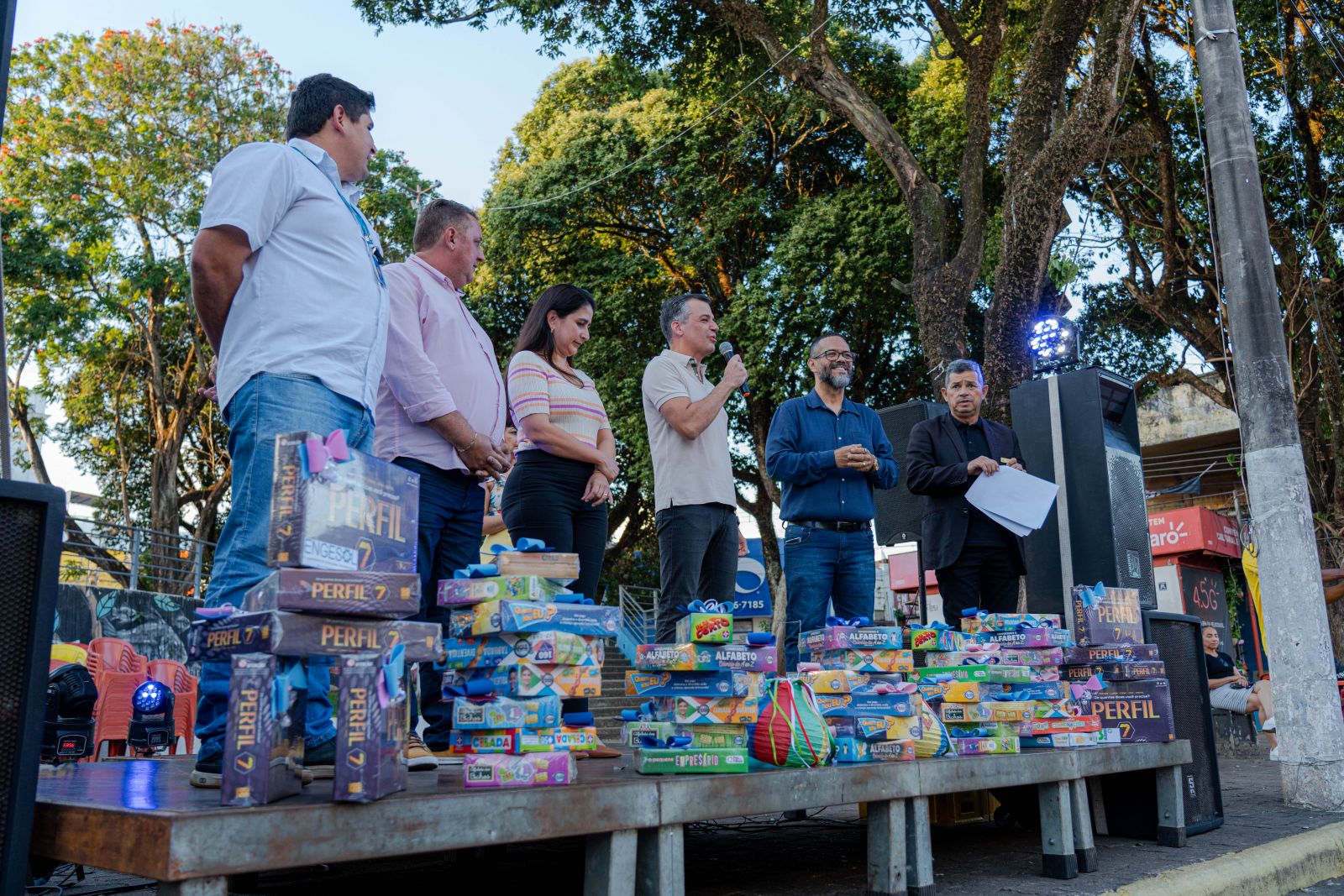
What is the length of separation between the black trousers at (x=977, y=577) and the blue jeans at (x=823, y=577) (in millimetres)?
625

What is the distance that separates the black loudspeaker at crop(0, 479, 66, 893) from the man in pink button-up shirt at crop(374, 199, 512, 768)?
113 centimetres

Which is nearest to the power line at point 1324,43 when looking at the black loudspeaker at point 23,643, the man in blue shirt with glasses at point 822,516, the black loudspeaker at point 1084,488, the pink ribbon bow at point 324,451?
the black loudspeaker at point 1084,488

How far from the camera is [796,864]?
3557 millimetres

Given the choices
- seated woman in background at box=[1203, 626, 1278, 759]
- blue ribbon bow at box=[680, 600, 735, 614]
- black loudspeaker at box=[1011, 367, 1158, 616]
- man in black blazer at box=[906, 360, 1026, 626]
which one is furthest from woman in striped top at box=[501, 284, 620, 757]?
seated woman in background at box=[1203, 626, 1278, 759]

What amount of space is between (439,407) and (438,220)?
808 mm

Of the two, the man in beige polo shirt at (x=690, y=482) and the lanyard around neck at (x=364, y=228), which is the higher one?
the lanyard around neck at (x=364, y=228)

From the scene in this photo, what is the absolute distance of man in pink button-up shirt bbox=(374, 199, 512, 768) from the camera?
2920mm

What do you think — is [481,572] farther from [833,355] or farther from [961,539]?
[961,539]

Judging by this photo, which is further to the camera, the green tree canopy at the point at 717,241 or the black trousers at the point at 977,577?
the green tree canopy at the point at 717,241

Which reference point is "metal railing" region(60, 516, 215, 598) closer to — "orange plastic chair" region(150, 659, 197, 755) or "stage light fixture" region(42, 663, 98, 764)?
"orange plastic chair" region(150, 659, 197, 755)

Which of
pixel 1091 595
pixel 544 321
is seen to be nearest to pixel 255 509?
pixel 544 321

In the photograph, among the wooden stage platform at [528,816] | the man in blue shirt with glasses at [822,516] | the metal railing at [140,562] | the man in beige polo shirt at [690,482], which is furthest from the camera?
the metal railing at [140,562]

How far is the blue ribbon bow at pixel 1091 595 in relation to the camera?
4065 millimetres

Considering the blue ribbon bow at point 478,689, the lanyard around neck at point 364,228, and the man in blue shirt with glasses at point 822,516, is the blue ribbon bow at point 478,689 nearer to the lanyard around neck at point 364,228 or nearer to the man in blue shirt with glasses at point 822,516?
the lanyard around neck at point 364,228
